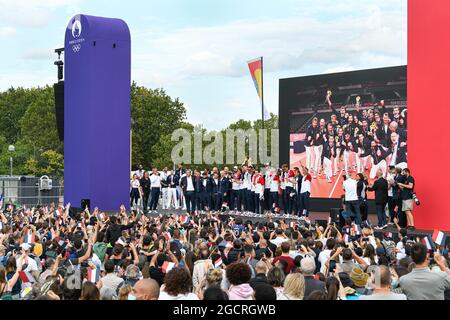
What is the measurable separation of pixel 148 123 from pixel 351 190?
165ft

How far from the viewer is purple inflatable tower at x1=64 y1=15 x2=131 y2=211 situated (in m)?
25.1

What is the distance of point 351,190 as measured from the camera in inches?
778

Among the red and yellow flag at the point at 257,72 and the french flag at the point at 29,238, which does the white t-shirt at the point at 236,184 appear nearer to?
the red and yellow flag at the point at 257,72

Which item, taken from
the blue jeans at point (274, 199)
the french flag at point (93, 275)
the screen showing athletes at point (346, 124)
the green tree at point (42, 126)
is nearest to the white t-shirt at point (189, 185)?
the blue jeans at point (274, 199)

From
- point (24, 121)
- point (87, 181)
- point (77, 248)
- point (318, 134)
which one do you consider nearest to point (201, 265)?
point (77, 248)

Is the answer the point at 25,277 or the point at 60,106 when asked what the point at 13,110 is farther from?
the point at 25,277

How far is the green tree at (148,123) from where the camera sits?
6794cm

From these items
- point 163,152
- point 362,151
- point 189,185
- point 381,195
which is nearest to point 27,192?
point 189,185

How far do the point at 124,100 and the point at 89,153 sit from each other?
225cm

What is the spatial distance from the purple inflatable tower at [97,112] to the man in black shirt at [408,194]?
1075 centimetres

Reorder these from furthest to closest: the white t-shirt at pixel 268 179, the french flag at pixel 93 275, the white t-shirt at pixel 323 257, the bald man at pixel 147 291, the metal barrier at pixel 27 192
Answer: the metal barrier at pixel 27 192
the white t-shirt at pixel 268 179
the white t-shirt at pixel 323 257
the french flag at pixel 93 275
the bald man at pixel 147 291

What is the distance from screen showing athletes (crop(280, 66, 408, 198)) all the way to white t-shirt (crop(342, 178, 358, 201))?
4051 mm

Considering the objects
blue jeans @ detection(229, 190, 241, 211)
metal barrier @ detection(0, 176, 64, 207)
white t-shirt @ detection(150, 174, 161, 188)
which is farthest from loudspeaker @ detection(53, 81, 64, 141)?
blue jeans @ detection(229, 190, 241, 211)

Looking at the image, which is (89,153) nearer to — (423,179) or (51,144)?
(423,179)
